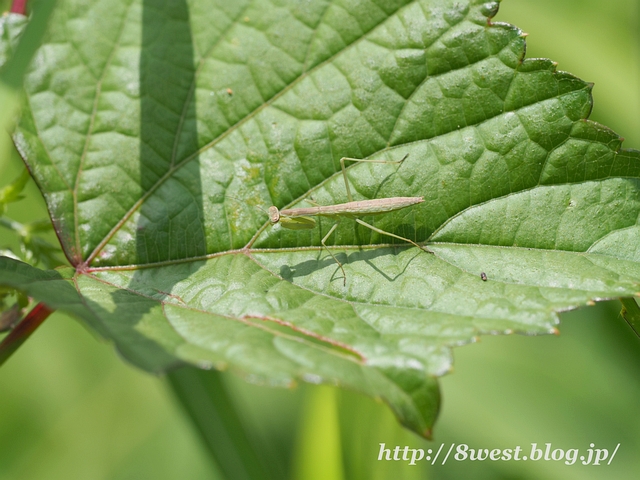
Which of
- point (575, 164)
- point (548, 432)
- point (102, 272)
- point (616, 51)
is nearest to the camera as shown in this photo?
point (575, 164)

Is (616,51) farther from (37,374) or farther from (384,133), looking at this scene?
(37,374)

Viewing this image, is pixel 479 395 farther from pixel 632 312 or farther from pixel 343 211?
pixel 343 211

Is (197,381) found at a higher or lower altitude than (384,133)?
lower

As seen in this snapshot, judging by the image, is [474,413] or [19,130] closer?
[19,130]

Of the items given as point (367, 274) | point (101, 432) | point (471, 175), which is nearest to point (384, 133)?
point (471, 175)

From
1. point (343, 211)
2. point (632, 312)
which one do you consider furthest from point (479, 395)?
point (343, 211)

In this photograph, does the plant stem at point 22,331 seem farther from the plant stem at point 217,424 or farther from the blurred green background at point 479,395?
the blurred green background at point 479,395

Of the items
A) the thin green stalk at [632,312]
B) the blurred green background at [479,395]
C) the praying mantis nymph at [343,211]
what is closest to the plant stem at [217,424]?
the praying mantis nymph at [343,211]

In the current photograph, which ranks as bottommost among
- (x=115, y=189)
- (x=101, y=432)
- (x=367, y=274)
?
(x=101, y=432)
